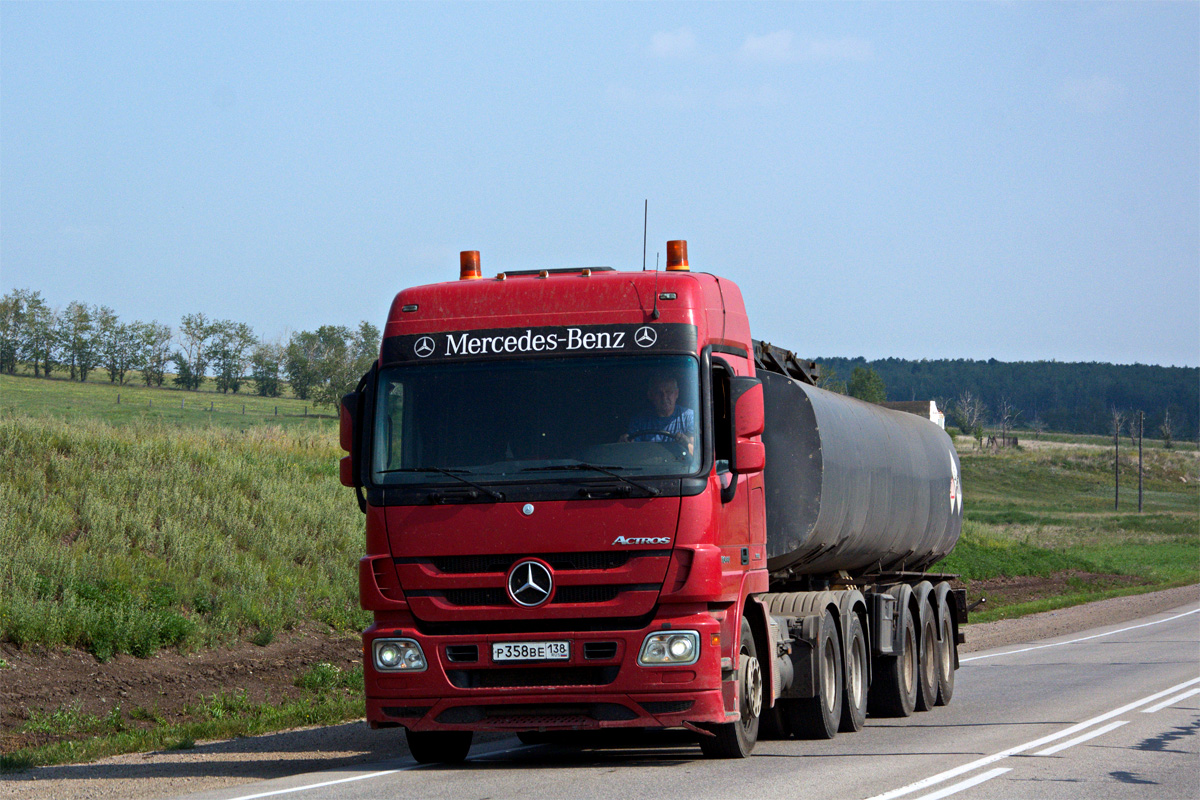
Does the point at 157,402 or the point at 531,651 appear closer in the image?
the point at 531,651

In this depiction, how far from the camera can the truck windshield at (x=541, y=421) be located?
30.1ft

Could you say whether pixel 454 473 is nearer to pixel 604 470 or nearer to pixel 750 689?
pixel 604 470

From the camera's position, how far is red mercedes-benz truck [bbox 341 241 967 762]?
9039 mm

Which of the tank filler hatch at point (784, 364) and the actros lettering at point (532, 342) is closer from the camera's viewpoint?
the actros lettering at point (532, 342)

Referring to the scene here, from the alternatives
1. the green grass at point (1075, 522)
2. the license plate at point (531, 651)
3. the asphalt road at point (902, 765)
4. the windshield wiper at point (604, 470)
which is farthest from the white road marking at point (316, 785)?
the green grass at point (1075, 522)

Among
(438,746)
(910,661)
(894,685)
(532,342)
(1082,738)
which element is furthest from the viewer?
(910,661)

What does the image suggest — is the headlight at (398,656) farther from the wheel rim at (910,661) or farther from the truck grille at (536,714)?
the wheel rim at (910,661)

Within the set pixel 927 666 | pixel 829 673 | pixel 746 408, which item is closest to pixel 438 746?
pixel 746 408

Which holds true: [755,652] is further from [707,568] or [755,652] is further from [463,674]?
[463,674]

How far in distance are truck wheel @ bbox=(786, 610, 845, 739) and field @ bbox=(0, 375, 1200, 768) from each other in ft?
17.1

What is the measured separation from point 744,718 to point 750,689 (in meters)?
0.29

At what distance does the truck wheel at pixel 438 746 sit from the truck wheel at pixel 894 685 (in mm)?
5476

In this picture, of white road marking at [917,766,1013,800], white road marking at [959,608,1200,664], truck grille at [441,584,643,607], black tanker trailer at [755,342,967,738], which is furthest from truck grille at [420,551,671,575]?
white road marking at [959,608,1200,664]

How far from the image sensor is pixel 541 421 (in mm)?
9344
